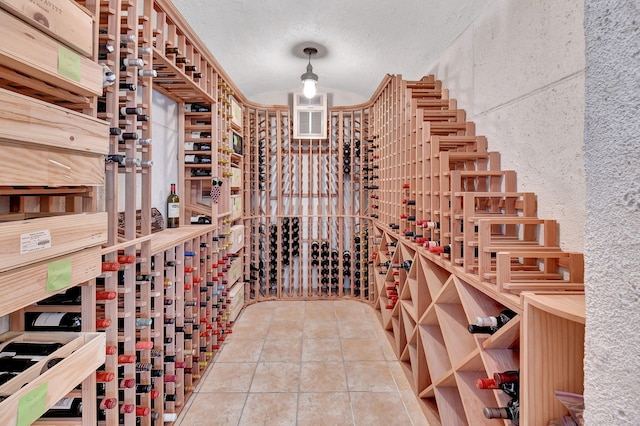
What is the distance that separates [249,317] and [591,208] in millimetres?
3627

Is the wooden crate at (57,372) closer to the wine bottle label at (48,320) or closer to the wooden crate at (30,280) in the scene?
the wine bottle label at (48,320)

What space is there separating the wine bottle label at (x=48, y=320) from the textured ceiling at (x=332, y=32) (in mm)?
2115

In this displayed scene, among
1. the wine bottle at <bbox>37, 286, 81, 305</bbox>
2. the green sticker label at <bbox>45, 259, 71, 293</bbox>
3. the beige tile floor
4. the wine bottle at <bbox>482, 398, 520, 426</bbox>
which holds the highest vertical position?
the green sticker label at <bbox>45, 259, 71, 293</bbox>

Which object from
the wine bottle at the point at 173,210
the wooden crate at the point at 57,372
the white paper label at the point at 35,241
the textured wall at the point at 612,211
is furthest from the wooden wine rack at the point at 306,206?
the textured wall at the point at 612,211

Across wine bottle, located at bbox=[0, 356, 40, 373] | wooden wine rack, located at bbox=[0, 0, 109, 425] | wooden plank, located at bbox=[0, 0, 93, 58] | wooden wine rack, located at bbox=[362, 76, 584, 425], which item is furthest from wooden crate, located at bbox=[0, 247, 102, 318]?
wooden wine rack, located at bbox=[362, 76, 584, 425]

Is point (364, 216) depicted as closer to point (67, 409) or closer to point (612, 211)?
point (67, 409)

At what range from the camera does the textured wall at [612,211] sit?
53cm

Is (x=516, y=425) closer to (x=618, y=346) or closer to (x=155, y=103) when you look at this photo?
(x=618, y=346)

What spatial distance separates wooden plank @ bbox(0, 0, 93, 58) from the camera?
832 millimetres

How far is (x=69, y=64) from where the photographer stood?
0.98 metres

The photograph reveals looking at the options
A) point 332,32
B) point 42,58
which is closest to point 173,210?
point 42,58

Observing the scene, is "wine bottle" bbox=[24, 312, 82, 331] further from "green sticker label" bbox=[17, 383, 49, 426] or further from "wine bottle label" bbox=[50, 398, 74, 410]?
"green sticker label" bbox=[17, 383, 49, 426]

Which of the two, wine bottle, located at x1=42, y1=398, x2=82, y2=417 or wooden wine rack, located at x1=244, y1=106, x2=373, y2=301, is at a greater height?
wooden wine rack, located at x1=244, y1=106, x2=373, y2=301

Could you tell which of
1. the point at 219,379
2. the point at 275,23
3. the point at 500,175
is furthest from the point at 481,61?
the point at 219,379
